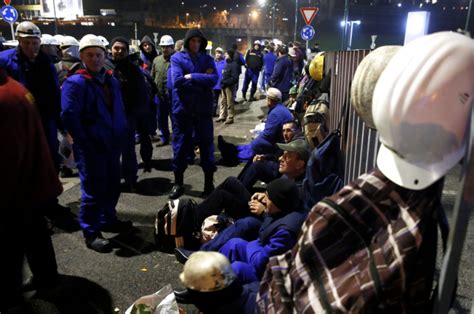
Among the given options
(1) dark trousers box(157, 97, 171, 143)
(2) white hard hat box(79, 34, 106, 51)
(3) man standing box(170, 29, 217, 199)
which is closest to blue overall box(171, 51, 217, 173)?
(3) man standing box(170, 29, 217, 199)

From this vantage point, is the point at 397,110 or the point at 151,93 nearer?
the point at 397,110

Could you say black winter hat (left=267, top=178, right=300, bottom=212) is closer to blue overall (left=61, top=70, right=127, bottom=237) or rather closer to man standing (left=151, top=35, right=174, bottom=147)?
blue overall (left=61, top=70, right=127, bottom=237)

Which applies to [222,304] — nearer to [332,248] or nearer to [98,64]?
[332,248]

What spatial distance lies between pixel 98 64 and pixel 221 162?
3.46 meters

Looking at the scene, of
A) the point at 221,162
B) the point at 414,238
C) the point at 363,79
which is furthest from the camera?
the point at 221,162

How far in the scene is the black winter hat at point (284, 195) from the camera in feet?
9.71

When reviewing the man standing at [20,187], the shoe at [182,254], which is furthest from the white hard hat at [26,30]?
the shoe at [182,254]

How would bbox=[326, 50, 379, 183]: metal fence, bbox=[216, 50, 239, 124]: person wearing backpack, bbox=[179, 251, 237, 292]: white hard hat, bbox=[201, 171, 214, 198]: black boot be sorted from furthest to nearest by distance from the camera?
bbox=[216, 50, 239, 124]: person wearing backpack < bbox=[201, 171, 214, 198]: black boot < bbox=[326, 50, 379, 183]: metal fence < bbox=[179, 251, 237, 292]: white hard hat

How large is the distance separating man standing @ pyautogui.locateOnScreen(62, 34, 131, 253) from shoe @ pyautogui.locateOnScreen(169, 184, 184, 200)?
1301 millimetres

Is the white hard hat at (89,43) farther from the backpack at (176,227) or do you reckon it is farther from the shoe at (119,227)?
the shoe at (119,227)

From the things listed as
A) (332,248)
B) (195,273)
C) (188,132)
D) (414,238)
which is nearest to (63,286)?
(195,273)

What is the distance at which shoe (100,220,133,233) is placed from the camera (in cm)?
414

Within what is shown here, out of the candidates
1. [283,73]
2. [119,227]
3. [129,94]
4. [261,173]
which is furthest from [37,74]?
[283,73]

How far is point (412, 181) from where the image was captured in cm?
111
